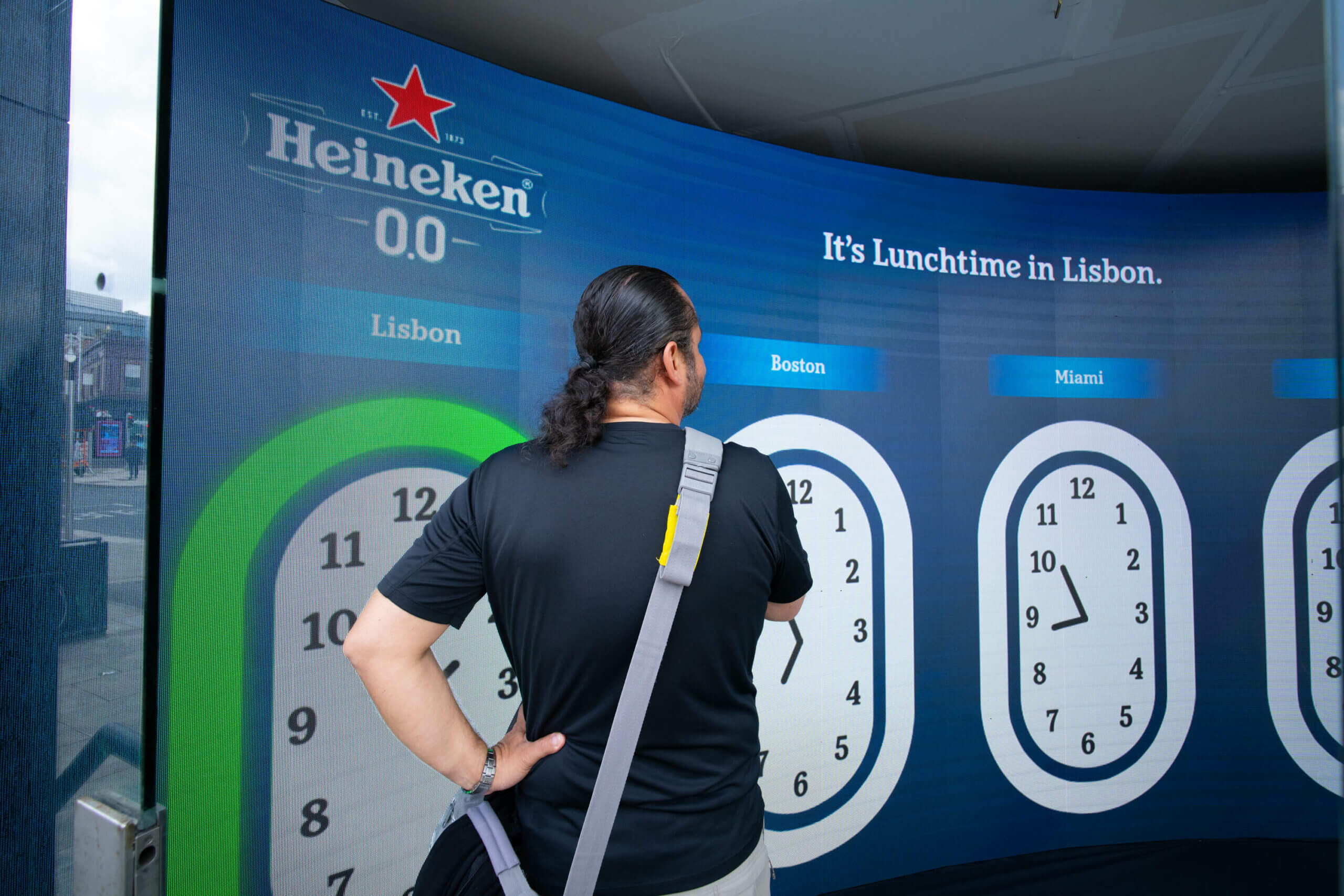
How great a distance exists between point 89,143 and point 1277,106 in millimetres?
2511

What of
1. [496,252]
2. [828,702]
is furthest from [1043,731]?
[496,252]

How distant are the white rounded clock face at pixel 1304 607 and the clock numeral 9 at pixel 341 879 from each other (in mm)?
2554

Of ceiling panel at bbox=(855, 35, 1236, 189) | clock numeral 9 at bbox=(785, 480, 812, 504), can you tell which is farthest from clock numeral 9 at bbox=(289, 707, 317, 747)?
ceiling panel at bbox=(855, 35, 1236, 189)

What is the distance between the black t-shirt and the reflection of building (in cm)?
29

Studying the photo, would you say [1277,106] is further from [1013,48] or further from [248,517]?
[248,517]

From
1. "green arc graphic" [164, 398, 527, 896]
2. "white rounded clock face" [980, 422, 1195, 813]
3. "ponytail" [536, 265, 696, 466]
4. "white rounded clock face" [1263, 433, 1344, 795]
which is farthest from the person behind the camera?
"white rounded clock face" [1263, 433, 1344, 795]

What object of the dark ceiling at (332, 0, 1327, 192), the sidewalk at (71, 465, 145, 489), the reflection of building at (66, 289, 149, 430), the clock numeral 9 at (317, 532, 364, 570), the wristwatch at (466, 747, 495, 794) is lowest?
the wristwatch at (466, 747, 495, 794)

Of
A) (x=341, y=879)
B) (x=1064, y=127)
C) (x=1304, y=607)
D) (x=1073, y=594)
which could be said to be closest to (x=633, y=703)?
(x=341, y=879)

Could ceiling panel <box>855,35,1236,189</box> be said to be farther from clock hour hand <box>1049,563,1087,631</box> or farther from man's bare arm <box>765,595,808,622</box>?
man's bare arm <box>765,595,808,622</box>

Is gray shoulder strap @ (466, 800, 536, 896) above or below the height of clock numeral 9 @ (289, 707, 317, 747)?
above

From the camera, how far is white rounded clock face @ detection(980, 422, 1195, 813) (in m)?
1.97

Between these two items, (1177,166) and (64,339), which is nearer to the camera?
(64,339)

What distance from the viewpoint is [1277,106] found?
1.80 metres

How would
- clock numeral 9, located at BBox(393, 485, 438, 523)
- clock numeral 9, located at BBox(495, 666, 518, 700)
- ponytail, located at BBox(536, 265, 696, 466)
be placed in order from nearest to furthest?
ponytail, located at BBox(536, 265, 696, 466)
clock numeral 9, located at BBox(393, 485, 438, 523)
clock numeral 9, located at BBox(495, 666, 518, 700)
